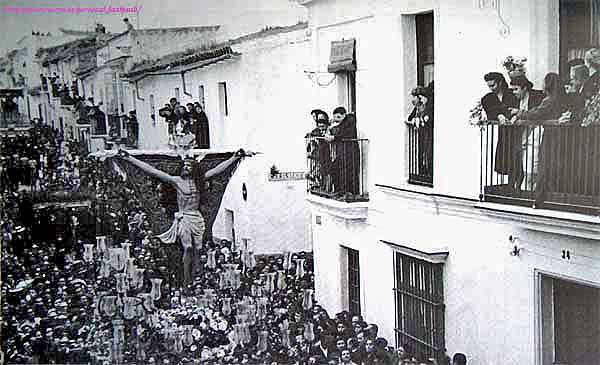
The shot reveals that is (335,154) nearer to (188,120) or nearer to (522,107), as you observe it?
(188,120)

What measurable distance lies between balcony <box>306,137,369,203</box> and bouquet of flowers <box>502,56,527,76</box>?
2.02 feet

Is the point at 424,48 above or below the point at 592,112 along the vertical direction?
above

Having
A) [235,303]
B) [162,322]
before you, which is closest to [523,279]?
[235,303]

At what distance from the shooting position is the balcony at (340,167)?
134 inches

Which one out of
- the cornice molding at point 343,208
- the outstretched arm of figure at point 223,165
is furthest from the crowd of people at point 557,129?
the outstretched arm of figure at point 223,165

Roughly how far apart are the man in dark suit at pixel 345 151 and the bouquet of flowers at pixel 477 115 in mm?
459

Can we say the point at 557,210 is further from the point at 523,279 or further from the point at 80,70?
the point at 80,70

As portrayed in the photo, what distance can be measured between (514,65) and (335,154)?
30.1 inches

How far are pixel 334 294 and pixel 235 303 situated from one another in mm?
404

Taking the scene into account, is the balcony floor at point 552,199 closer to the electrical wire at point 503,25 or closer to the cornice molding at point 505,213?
the cornice molding at point 505,213

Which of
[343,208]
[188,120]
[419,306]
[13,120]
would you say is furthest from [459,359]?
[13,120]

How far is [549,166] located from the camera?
306 centimetres

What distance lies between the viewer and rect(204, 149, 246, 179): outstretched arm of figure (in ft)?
11.3

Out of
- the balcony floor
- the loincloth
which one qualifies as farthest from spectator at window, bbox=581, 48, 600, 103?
the loincloth
